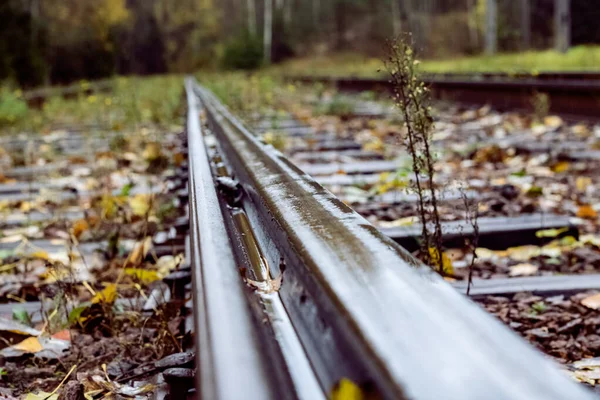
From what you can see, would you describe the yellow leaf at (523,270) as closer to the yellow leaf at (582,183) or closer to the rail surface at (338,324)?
the rail surface at (338,324)

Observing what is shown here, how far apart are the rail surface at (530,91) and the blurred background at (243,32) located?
13.3 metres

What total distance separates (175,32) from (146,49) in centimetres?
475

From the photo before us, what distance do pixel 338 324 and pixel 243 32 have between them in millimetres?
42820

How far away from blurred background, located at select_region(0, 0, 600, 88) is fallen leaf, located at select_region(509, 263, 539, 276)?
20.9 meters

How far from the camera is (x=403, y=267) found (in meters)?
0.94

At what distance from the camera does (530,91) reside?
883 cm

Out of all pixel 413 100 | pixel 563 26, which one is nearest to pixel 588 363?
pixel 413 100

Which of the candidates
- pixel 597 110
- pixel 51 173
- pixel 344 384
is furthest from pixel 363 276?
pixel 597 110

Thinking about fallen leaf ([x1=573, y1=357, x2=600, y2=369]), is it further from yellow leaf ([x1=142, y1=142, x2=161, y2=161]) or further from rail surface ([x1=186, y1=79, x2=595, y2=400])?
yellow leaf ([x1=142, y1=142, x2=161, y2=161])

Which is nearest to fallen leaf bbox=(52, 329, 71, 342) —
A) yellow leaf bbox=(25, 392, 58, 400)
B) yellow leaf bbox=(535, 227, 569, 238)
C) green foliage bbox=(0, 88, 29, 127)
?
yellow leaf bbox=(25, 392, 58, 400)

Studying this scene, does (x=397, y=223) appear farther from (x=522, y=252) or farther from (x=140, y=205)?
(x=140, y=205)

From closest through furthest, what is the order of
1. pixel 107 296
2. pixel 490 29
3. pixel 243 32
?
1. pixel 107 296
2. pixel 490 29
3. pixel 243 32

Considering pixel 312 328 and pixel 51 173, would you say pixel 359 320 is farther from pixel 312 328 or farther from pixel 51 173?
pixel 51 173

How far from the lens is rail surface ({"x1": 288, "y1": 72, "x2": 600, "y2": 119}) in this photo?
750 centimetres
